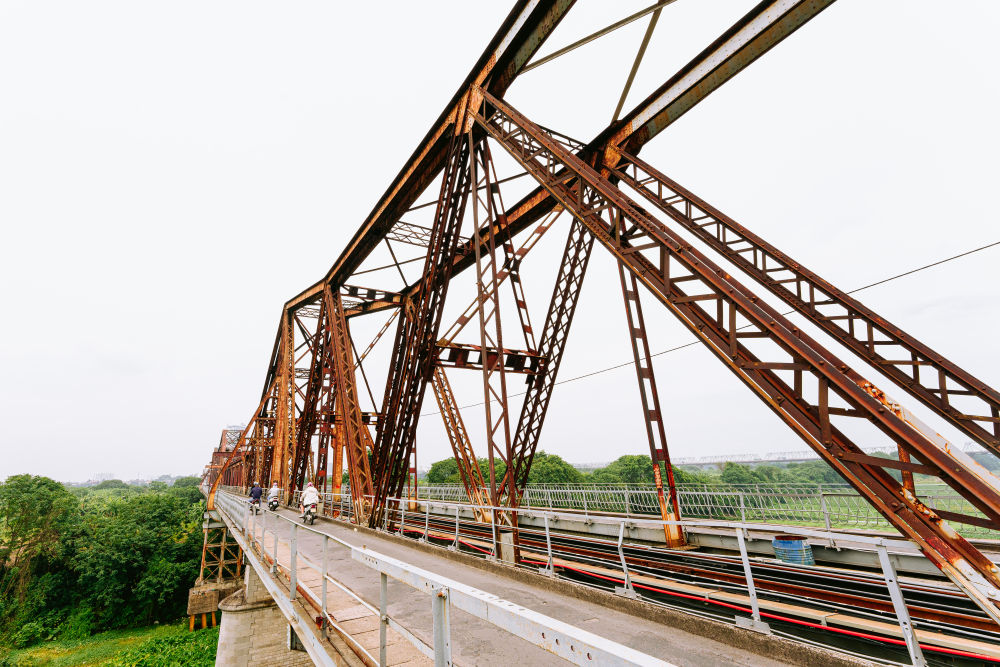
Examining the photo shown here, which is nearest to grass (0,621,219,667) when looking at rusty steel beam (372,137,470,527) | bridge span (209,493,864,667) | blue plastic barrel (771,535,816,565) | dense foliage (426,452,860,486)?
rusty steel beam (372,137,470,527)

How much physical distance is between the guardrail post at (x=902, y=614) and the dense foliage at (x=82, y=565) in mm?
47968

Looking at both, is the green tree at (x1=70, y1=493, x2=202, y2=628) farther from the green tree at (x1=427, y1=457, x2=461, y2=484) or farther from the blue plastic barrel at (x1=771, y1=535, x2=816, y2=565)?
the blue plastic barrel at (x1=771, y1=535, x2=816, y2=565)

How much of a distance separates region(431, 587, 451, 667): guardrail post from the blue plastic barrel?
7512mm

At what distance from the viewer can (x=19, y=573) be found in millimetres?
38688

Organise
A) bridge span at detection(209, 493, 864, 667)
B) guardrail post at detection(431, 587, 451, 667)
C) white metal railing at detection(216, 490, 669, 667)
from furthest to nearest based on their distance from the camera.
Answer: guardrail post at detection(431, 587, 451, 667) < bridge span at detection(209, 493, 864, 667) < white metal railing at detection(216, 490, 669, 667)

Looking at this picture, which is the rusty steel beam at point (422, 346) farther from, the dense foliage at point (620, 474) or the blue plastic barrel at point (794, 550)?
the dense foliage at point (620, 474)

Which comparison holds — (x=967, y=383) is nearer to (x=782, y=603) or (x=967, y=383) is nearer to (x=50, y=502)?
(x=782, y=603)

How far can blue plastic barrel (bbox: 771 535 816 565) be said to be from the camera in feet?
24.1

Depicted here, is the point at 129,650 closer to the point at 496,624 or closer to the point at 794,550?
the point at 794,550

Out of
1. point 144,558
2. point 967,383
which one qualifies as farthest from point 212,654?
point 967,383

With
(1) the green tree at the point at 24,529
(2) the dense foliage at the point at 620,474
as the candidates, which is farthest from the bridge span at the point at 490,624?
(1) the green tree at the point at 24,529

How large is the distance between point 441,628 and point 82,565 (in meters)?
53.7

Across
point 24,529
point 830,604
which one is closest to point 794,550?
point 830,604

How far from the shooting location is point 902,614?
3.37 meters
